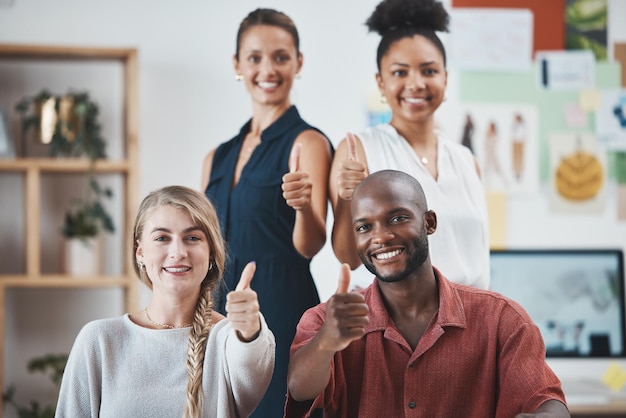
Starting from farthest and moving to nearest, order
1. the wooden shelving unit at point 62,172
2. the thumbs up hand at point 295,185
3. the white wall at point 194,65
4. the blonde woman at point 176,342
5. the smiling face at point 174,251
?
the white wall at point 194,65, the wooden shelving unit at point 62,172, the thumbs up hand at point 295,185, the smiling face at point 174,251, the blonde woman at point 176,342

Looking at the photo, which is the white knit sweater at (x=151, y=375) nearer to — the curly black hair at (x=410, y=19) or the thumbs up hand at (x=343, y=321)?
the thumbs up hand at (x=343, y=321)

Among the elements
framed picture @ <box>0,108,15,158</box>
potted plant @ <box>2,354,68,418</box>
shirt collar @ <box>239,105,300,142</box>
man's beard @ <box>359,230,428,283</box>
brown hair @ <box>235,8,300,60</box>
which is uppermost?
brown hair @ <box>235,8,300,60</box>

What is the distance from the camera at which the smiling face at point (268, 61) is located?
7.14 feet

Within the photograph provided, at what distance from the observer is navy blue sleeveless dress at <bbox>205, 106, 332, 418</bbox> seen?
2090mm

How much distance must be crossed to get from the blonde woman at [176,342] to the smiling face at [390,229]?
23 centimetres

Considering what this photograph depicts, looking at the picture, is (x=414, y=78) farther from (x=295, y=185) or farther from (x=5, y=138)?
(x=5, y=138)

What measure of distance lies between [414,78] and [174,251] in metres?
0.77

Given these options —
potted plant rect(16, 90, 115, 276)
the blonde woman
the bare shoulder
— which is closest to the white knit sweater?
the blonde woman

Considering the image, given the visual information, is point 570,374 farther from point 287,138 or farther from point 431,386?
point 431,386

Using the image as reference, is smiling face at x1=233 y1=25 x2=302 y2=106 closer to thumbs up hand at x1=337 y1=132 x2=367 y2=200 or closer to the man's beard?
thumbs up hand at x1=337 y1=132 x2=367 y2=200

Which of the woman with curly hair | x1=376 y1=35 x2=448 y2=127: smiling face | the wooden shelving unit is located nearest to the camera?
the woman with curly hair

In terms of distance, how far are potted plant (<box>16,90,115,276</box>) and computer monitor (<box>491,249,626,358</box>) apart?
155 centimetres

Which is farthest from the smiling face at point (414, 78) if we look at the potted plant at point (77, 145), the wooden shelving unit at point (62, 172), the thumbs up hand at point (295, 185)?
the potted plant at point (77, 145)

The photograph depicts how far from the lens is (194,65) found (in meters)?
3.49
